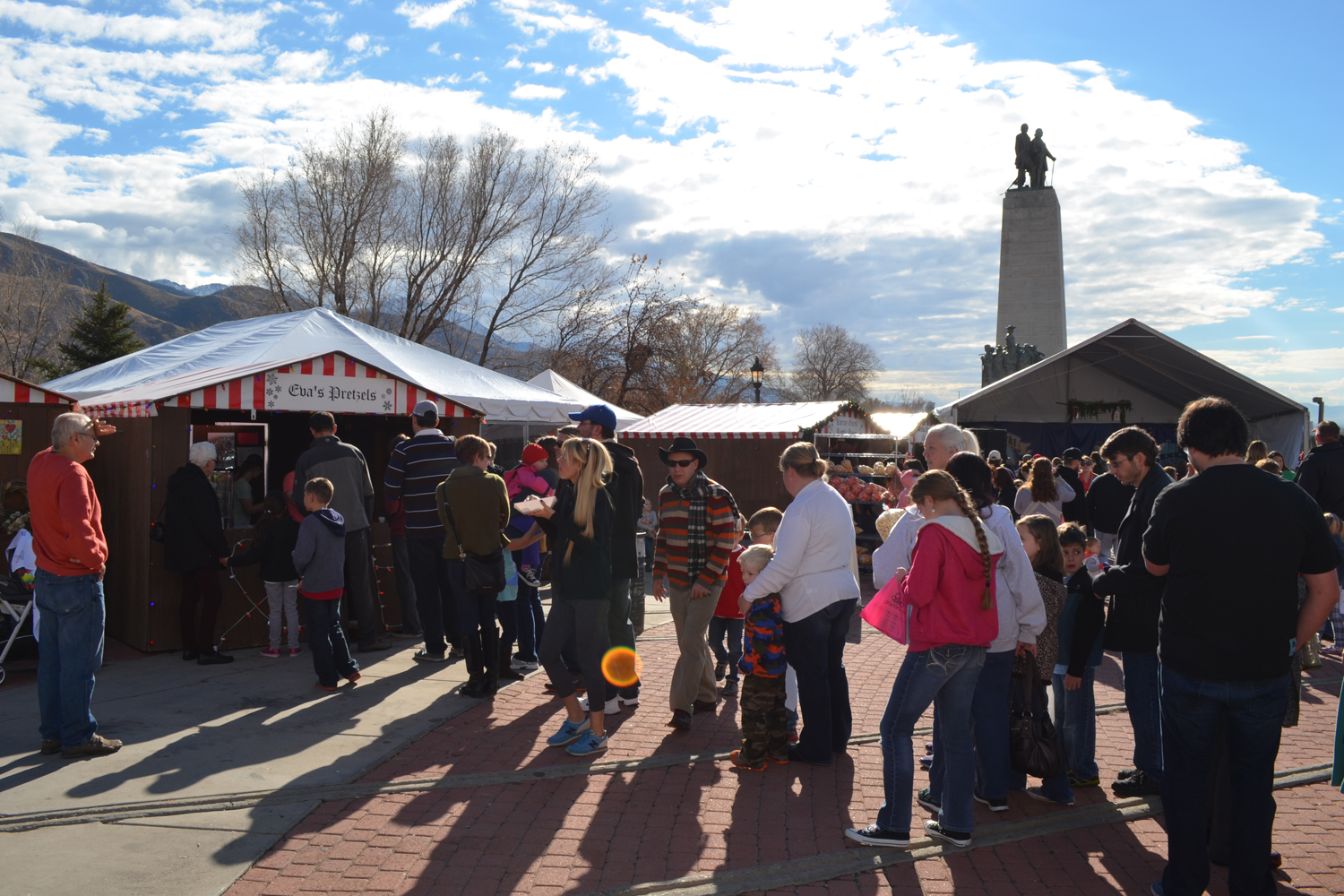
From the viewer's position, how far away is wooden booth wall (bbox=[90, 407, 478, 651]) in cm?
743

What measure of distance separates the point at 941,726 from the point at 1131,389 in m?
20.8

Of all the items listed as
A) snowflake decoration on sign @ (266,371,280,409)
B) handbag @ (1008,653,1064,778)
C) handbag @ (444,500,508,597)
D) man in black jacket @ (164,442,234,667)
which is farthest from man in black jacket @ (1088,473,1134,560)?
man in black jacket @ (164,442,234,667)

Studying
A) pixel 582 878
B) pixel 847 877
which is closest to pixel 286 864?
pixel 582 878

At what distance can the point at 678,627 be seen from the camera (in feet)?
19.0

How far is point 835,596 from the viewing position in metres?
4.73

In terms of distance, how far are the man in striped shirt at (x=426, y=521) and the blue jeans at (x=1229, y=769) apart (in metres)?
5.36

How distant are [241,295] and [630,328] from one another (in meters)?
13.2

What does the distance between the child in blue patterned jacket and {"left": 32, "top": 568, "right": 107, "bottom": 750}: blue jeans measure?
3679 millimetres

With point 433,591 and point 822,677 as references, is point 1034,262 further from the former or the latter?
Answer: point 822,677

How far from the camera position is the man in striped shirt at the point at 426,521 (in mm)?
7293

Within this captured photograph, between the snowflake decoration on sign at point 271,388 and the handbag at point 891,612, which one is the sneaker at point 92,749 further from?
the handbag at point 891,612

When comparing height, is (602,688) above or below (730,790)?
above

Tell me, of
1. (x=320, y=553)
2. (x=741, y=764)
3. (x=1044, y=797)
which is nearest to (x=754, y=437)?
(x=320, y=553)

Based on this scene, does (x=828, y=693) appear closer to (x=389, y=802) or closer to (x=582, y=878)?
(x=582, y=878)
